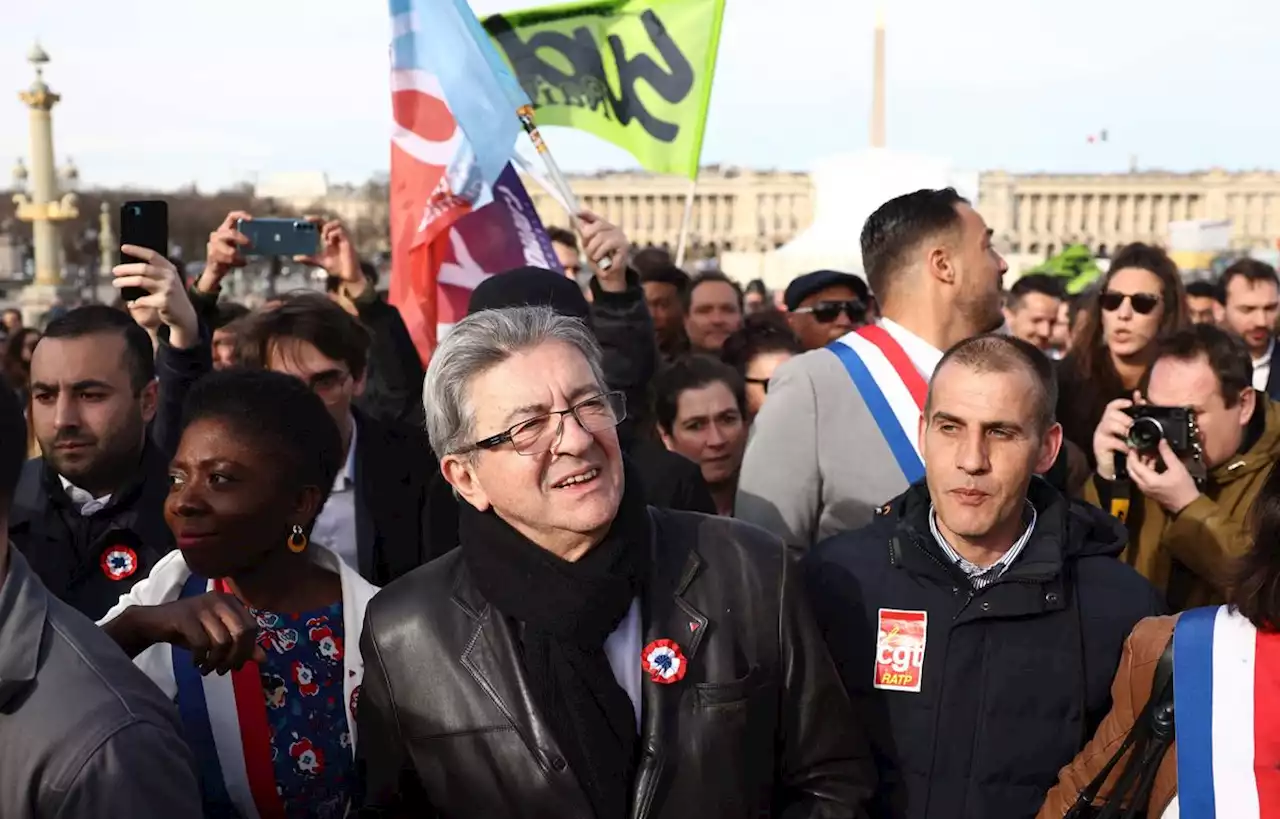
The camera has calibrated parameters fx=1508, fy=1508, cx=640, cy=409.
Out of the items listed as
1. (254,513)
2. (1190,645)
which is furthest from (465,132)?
(1190,645)

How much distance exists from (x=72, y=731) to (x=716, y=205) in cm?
11346

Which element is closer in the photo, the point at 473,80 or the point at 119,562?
the point at 119,562

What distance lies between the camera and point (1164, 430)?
3.99 metres

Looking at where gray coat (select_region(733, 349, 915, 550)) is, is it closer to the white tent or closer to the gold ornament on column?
the white tent

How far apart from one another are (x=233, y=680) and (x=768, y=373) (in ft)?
12.6

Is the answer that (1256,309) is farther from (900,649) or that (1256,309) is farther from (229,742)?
(229,742)

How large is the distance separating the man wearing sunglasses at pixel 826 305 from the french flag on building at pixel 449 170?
114 centimetres

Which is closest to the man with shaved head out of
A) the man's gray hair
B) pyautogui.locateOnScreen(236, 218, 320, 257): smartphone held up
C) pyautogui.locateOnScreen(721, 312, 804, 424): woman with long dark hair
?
the man's gray hair

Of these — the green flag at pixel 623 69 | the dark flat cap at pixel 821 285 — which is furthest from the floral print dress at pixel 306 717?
the dark flat cap at pixel 821 285

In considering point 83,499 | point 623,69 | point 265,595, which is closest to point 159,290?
point 83,499

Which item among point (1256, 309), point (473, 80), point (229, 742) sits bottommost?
point (229, 742)

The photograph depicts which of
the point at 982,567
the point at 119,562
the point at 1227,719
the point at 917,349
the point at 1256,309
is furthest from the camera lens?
the point at 1256,309

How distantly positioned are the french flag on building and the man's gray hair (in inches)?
126

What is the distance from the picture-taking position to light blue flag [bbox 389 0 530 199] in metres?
5.83
